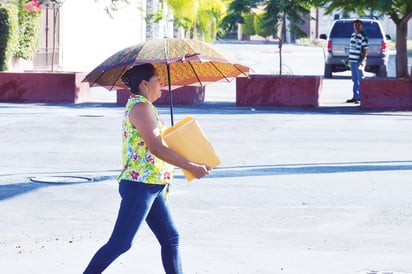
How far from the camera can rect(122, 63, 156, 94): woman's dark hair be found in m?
6.31

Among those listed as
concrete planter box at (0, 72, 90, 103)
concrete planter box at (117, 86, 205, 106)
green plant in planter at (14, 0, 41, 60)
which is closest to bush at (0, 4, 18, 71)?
green plant in planter at (14, 0, 41, 60)

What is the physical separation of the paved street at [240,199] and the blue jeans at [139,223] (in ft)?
4.15

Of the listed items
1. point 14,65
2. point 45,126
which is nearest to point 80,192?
point 45,126

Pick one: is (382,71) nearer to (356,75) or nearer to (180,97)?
(356,75)

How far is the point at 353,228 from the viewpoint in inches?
372

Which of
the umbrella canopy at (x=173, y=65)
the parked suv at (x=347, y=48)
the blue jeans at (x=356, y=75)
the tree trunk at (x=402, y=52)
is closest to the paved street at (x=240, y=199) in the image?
the umbrella canopy at (x=173, y=65)

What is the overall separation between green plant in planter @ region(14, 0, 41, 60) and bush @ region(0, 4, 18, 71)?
3.18 feet

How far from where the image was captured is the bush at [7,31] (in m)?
26.0

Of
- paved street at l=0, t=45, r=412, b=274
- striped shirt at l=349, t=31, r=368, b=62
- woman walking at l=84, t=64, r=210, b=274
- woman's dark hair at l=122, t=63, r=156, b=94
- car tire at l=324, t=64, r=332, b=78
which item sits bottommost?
paved street at l=0, t=45, r=412, b=274

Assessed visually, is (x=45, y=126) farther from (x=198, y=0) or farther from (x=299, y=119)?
(x=198, y=0)

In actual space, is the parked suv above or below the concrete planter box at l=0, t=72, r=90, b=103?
above

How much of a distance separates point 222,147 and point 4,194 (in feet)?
16.3

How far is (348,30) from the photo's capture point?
116ft

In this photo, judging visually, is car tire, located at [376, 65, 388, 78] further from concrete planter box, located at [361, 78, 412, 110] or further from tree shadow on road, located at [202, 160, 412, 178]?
tree shadow on road, located at [202, 160, 412, 178]
